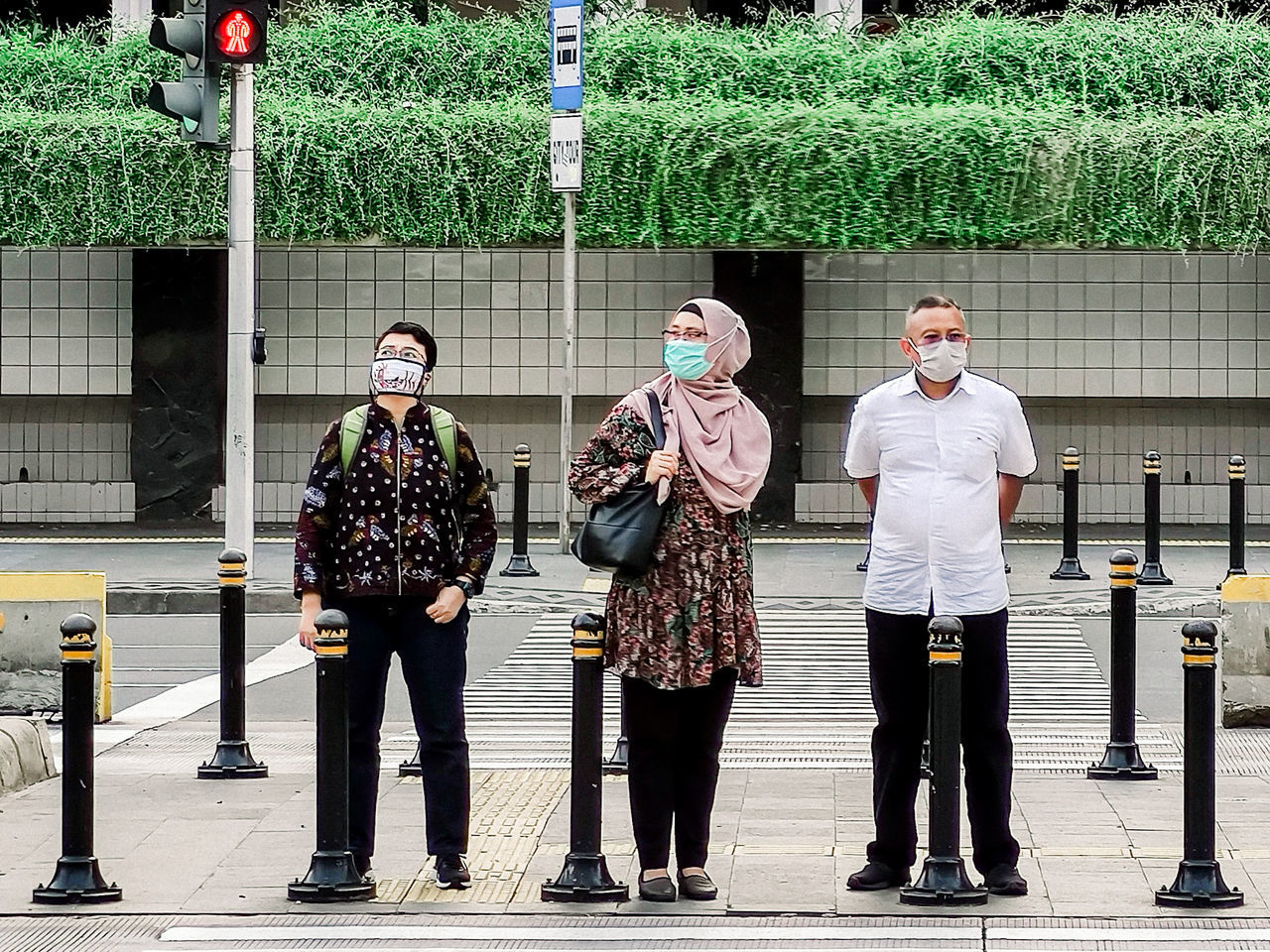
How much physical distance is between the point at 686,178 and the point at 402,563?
11841 millimetres

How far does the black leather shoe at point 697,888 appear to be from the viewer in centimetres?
704

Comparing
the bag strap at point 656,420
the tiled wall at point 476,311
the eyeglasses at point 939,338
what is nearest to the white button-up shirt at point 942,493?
the eyeglasses at point 939,338

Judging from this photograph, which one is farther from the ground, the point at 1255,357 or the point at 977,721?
the point at 1255,357

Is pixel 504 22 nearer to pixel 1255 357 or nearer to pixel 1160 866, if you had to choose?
pixel 1255 357

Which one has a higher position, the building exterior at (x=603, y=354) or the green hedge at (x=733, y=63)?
the green hedge at (x=733, y=63)

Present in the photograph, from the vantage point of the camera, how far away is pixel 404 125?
61.6ft

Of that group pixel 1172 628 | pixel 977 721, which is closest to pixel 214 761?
pixel 977 721

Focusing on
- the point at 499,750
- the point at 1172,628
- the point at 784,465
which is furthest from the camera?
the point at 784,465

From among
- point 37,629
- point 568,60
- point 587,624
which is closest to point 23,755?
point 37,629

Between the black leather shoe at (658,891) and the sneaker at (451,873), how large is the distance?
666mm

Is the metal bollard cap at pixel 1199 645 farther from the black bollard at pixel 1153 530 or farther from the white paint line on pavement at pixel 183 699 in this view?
the black bollard at pixel 1153 530

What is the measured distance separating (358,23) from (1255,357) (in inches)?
372

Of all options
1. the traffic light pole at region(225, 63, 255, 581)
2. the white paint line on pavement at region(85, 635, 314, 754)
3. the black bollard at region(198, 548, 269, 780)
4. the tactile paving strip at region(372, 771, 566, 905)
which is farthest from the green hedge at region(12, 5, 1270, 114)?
the tactile paving strip at region(372, 771, 566, 905)

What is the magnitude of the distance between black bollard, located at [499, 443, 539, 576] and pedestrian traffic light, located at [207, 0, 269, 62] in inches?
151
